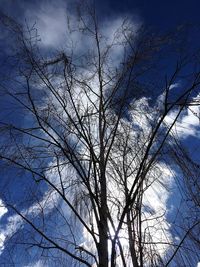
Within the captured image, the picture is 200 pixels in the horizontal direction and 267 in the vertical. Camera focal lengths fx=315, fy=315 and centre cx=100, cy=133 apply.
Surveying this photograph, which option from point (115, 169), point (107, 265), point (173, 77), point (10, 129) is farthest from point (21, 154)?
point (173, 77)

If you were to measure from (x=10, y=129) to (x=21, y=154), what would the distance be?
37 centimetres

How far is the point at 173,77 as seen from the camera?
3.22m

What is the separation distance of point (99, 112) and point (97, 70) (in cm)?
73

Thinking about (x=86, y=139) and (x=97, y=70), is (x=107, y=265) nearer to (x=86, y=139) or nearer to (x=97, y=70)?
(x=86, y=139)

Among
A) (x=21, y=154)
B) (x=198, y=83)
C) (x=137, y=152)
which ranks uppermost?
(x=21, y=154)

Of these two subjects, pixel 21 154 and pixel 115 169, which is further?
pixel 115 169

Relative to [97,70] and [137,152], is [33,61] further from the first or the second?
[137,152]

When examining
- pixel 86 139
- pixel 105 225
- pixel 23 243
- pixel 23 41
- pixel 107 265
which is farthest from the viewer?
pixel 23 41

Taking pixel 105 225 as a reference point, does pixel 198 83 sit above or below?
above

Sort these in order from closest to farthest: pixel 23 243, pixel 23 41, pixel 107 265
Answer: pixel 107 265 → pixel 23 243 → pixel 23 41

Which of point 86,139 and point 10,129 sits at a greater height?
point 10,129

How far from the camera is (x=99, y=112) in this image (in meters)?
4.19

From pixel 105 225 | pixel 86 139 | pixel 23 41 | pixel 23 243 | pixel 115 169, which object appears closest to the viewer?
pixel 105 225

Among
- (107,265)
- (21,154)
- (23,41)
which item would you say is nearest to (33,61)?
(23,41)
